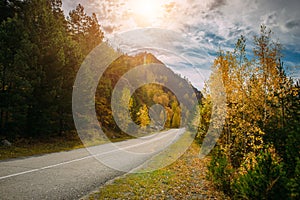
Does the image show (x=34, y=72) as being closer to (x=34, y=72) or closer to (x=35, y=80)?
(x=34, y=72)

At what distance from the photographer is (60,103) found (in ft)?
56.7

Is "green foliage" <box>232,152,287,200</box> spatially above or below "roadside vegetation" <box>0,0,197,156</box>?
below

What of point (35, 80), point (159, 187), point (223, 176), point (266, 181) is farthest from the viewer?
point (35, 80)

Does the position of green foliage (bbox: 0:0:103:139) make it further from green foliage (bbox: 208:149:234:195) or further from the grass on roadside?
green foliage (bbox: 208:149:234:195)

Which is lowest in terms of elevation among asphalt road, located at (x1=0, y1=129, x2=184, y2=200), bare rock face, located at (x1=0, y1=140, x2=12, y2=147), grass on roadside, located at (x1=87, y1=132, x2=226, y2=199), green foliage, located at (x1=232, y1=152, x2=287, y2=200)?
grass on roadside, located at (x1=87, y1=132, x2=226, y2=199)

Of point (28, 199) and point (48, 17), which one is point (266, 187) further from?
point (48, 17)

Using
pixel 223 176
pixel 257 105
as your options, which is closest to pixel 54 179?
pixel 223 176

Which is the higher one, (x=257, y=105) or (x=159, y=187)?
(x=257, y=105)

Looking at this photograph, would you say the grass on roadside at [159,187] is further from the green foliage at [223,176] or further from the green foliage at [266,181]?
the green foliage at [266,181]

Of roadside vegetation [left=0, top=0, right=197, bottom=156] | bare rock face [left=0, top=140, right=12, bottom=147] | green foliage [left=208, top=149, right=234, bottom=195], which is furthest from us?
roadside vegetation [left=0, top=0, right=197, bottom=156]

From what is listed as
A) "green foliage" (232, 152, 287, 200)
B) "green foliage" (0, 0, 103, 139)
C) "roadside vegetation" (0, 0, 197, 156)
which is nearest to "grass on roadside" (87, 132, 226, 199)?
"green foliage" (232, 152, 287, 200)

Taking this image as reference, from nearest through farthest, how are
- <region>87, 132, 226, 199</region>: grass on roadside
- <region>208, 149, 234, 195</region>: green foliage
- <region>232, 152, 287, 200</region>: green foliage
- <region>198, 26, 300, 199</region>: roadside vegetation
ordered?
<region>232, 152, 287, 200</region>: green foliage
<region>198, 26, 300, 199</region>: roadside vegetation
<region>87, 132, 226, 199</region>: grass on roadside
<region>208, 149, 234, 195</region>: green foliage

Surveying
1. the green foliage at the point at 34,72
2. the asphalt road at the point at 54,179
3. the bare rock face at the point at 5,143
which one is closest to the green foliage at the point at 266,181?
the asphalt road at the point at 54,179

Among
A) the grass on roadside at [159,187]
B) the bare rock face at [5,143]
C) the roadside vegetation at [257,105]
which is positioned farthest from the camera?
the bare rock face at [5,143]
